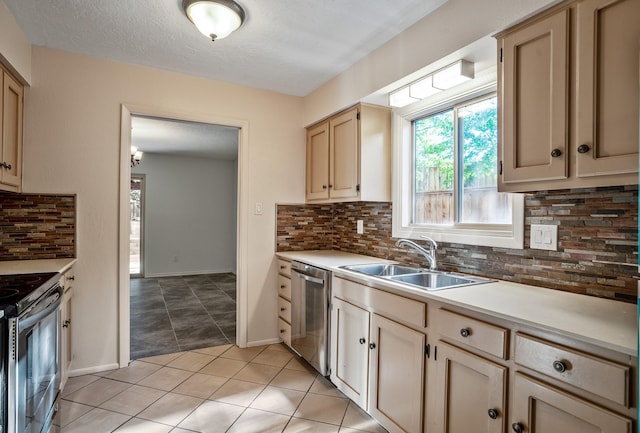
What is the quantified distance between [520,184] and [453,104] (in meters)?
1.00

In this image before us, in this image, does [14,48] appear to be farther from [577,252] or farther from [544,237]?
[577,252]

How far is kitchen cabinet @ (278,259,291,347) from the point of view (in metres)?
3.05

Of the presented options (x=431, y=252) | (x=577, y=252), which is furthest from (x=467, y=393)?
(x=431, y=252)

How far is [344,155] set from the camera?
2.91 meters

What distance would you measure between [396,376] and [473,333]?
0.59m

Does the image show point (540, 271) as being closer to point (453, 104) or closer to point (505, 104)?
point (505, 104)

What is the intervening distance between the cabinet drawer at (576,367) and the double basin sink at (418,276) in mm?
629

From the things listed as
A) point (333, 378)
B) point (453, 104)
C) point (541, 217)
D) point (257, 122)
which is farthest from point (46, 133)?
point (541, 217)

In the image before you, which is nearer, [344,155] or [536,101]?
[536,101]

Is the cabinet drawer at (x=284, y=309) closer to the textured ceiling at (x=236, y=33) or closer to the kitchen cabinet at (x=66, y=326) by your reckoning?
the kitchen cabinet at (x=66, y=326)

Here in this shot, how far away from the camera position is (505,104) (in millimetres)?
1617

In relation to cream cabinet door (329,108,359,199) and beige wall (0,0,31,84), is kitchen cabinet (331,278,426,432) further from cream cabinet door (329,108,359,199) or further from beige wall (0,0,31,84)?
beige wall (0,0,31,84)

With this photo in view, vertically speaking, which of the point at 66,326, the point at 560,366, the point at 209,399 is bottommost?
the point at 209,399

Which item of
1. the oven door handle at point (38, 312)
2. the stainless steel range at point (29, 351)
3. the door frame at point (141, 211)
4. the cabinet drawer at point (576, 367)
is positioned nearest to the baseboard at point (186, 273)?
the door frame at point (141, 211)
